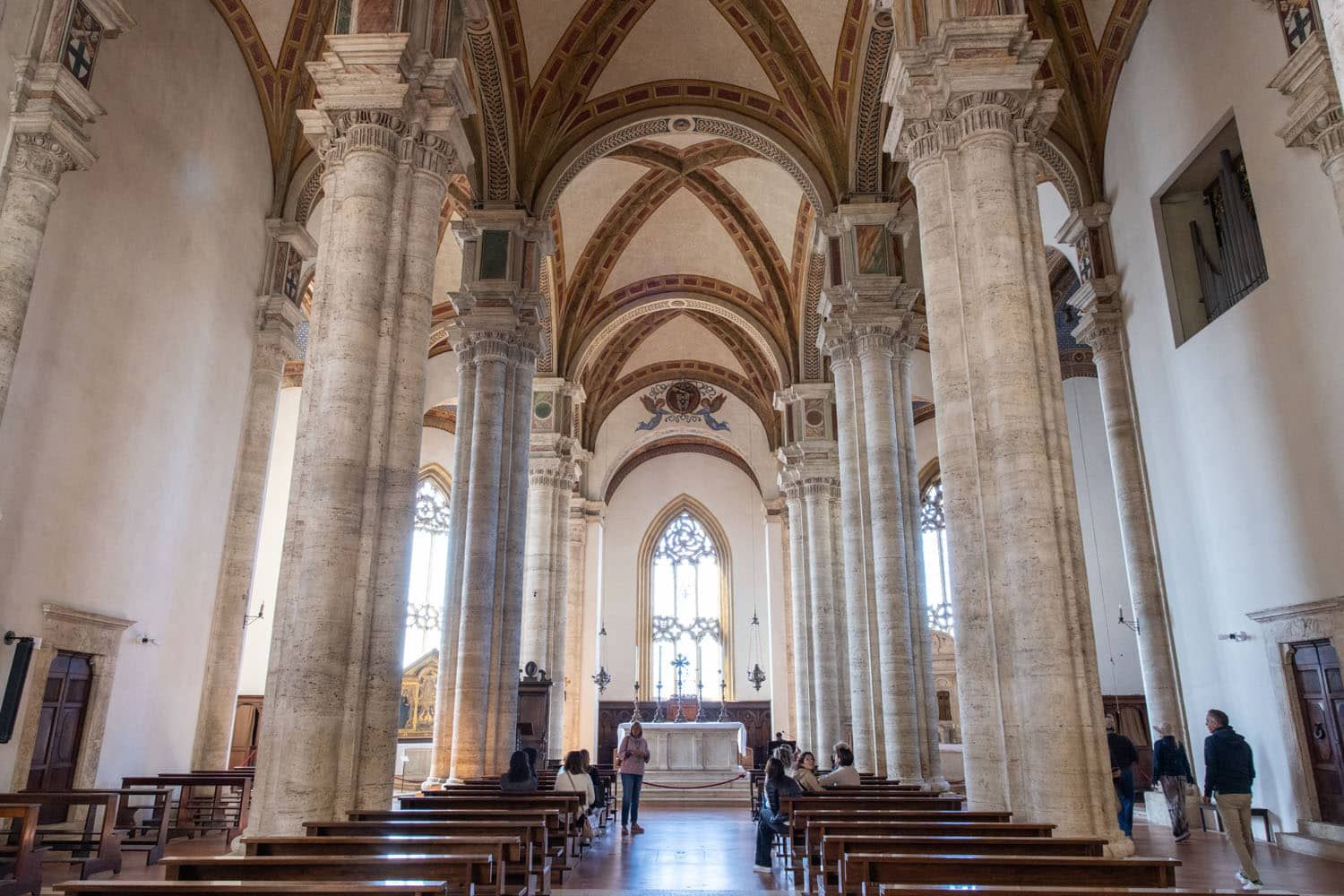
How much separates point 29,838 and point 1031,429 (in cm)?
821

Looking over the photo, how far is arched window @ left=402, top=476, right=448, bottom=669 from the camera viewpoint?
27.9m

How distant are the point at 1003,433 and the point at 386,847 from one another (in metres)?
5.54

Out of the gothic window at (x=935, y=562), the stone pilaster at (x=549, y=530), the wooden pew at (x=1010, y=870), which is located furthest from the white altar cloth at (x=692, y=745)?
the wooden pew at (x=1010, y=870)

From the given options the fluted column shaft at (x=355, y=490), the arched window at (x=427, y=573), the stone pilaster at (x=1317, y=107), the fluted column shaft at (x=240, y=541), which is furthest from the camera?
the arched window at (x=427, y=573)

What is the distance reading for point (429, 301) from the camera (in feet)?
29.3

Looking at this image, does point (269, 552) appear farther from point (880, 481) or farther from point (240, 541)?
point (880, 481)

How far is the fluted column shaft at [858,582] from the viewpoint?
13.6 meters

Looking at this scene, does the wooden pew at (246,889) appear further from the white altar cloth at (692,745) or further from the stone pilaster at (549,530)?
the stone pilaster at (549,530)

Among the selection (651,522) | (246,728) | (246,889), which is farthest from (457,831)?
(651,522)

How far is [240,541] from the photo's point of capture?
13766 mm

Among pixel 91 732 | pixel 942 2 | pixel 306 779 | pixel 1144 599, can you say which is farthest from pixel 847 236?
pixel 91 732

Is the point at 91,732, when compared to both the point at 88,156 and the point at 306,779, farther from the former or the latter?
the point at 88,156

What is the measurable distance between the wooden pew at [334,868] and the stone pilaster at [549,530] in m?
16.0

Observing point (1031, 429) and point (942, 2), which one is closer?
point (1031, 429)
